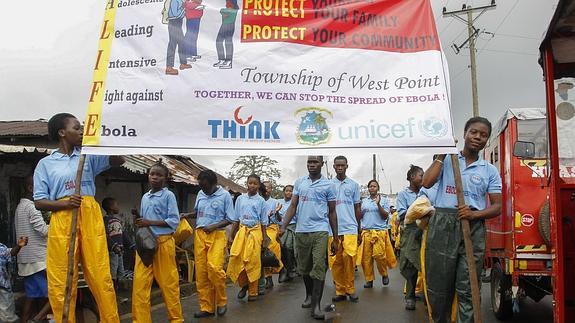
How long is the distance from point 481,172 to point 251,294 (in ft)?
17.6

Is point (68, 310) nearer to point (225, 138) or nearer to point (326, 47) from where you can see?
point (225, 138)

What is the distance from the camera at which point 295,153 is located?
393 centimetres

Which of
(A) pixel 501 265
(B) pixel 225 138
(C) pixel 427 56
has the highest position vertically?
(C) pixel 427 56

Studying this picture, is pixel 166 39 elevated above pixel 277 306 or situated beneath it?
elevated above

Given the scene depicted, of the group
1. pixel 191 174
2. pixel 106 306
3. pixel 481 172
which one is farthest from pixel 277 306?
pixel 191 174

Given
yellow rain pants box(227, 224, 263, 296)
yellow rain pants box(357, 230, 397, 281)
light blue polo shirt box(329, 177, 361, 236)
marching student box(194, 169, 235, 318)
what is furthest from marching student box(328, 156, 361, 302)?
marching student box(194, 169, 235, 318)

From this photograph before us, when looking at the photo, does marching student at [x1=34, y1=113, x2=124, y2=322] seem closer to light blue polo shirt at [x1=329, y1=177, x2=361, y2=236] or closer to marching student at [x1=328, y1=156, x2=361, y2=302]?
marching student at [x1=328, y1=156, x2=361, y2=302]

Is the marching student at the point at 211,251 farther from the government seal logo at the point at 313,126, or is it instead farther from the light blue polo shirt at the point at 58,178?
the government seal logo at the point at 313,126

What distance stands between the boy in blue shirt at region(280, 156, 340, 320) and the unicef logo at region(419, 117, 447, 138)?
3109mm

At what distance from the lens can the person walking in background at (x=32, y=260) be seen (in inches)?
230

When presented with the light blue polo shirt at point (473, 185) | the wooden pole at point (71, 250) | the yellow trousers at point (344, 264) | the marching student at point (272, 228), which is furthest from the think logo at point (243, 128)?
the marching student at point (272, 228)

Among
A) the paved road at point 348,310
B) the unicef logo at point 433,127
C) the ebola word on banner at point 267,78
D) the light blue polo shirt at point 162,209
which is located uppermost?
the ebola word on banner at point 267,78

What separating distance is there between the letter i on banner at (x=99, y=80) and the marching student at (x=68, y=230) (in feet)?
1.60

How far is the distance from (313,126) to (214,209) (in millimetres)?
3586
